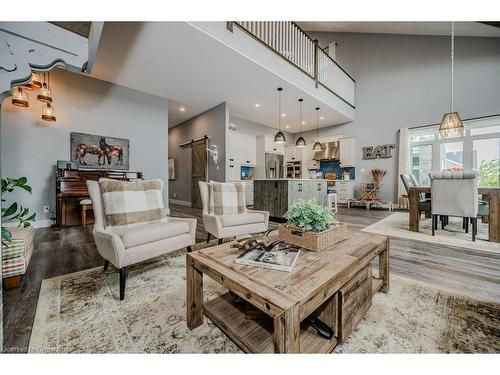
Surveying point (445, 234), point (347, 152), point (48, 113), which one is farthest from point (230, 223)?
point (347, 152)

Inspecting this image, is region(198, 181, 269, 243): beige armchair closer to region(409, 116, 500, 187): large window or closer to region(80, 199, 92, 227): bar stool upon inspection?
region(80, 199, 92, 227): bar stool

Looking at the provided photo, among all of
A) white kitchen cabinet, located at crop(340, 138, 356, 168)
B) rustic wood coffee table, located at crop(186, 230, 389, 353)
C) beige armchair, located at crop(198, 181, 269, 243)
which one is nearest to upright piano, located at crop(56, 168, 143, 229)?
beige armchair, located at crop(198, 181, 269, 243)

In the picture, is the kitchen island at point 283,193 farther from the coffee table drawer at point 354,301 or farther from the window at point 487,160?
the window at point 487,160

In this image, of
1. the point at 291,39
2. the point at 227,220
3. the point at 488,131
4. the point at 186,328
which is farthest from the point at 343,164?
the point at 186,328

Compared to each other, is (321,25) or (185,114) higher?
(321,25)

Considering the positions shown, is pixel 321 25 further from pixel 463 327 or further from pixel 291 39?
pixel 463 327

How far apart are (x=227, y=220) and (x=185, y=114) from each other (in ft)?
16.4

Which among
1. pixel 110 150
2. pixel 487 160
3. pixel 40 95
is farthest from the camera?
pixel 487 160

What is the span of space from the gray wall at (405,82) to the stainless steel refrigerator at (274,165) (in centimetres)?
211

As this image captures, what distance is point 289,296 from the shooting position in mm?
740

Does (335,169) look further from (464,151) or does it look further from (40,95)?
(40,95)

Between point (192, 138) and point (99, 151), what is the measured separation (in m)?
2.82

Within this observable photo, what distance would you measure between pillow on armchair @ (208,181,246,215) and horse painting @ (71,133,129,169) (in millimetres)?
2909

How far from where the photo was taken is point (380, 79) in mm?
6453
